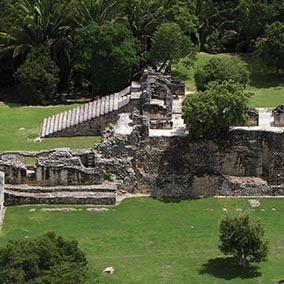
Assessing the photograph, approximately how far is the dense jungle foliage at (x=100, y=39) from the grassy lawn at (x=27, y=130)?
6.77 feet

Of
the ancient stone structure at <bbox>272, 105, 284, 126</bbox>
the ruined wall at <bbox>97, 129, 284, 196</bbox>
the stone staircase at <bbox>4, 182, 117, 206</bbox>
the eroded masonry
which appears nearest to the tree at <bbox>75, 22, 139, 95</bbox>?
the eroded masonry

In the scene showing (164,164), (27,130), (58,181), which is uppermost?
(27,130)

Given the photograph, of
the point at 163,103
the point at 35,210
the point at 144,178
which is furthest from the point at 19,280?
the point at 163,103

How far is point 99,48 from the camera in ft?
220

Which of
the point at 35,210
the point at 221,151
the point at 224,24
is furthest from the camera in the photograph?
the point at 224,24

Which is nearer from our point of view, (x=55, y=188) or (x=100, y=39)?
(x=55, y=188)

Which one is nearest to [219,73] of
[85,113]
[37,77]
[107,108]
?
[107,108]

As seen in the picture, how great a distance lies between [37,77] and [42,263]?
30.4 m

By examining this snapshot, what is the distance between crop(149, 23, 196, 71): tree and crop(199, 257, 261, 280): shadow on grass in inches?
1009

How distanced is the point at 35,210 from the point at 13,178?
2.68 m

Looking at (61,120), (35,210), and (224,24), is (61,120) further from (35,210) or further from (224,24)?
(224,24)

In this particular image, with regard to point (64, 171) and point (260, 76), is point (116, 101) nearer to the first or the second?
point (64, 171)

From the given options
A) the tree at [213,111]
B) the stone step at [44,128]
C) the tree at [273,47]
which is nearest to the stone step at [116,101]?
the stone step at [44,128]

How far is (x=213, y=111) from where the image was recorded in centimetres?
5225
